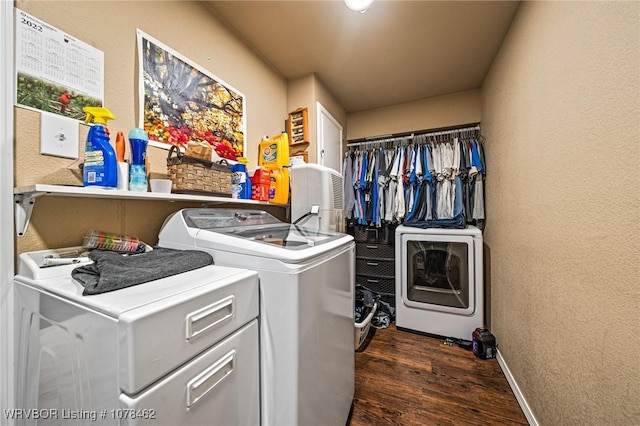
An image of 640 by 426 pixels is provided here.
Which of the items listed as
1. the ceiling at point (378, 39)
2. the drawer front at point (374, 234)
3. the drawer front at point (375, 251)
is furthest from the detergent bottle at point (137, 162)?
the drawer front at point (375, 251)

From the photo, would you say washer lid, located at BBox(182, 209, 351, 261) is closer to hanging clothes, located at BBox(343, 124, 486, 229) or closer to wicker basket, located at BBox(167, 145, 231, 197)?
wicker basket, located at BBox(167, 145, 231, 197)

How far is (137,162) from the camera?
109cm

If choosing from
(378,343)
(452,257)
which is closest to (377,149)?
(452,257)

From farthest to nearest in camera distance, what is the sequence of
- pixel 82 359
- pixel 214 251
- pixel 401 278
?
pixel 401 278 → pixel 214 251 → pixel 82 359

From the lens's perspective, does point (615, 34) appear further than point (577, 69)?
No

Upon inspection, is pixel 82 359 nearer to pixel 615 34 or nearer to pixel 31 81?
pixel 31 81

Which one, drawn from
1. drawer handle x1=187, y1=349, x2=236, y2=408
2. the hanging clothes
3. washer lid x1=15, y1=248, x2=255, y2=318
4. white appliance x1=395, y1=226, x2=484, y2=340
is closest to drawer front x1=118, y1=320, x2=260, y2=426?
drawer handle x1=187, y1=349, x2=236, y2=408

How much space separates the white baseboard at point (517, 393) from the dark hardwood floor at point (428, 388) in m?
0.03

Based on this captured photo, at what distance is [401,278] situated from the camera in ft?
8.52

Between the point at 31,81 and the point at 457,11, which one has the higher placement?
the point at 457,11

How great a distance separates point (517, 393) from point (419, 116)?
2.71 m

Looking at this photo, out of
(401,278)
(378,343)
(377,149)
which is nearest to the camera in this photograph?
(378,343)

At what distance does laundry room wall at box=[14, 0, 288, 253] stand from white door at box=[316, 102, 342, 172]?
2.96ft

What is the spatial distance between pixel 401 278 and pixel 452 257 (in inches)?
21.3
